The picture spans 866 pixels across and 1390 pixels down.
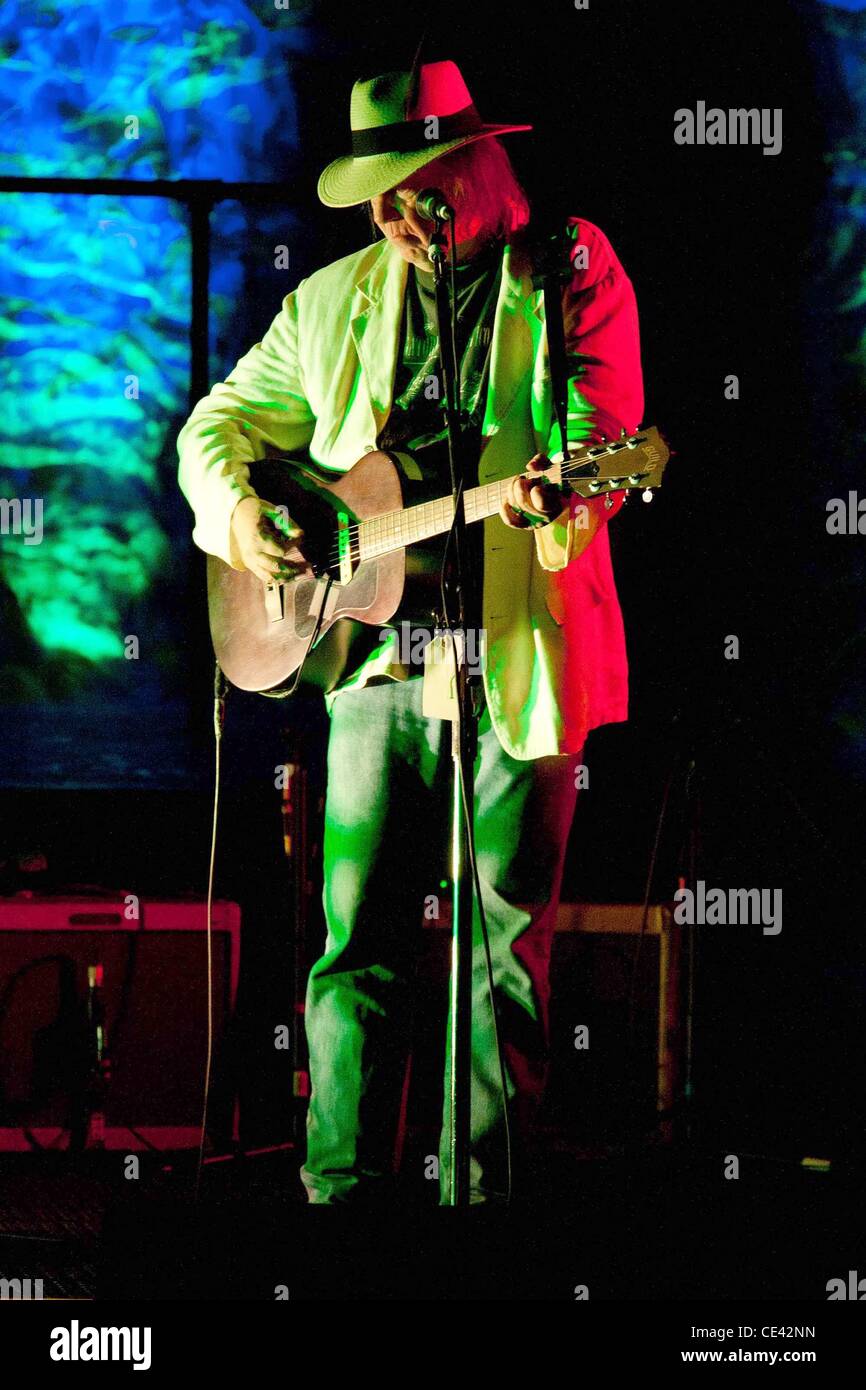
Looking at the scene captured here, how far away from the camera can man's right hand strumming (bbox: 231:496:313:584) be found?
2.68 metres

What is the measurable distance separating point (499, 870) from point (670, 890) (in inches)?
66.0

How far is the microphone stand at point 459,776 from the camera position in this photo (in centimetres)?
198

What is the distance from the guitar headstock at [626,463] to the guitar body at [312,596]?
0.47 meters

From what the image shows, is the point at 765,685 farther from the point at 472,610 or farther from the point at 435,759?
the point at 472,610

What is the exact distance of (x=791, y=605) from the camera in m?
4.23

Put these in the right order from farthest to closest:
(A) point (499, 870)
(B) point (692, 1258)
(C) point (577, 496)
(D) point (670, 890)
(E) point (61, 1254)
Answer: (D) point (670, 890) < (E) point (61, 1254) < (A) point (499, 870) < (C) point (577, 496) < (B) point (692, 1258)

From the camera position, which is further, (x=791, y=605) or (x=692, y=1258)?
(x=791, y=605)

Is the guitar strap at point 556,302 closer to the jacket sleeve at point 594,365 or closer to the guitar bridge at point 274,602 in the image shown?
the jacket sleeve at point 594,365

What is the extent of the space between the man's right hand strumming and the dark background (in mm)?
1562

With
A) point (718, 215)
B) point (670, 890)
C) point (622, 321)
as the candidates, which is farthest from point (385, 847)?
point (718, 215)
